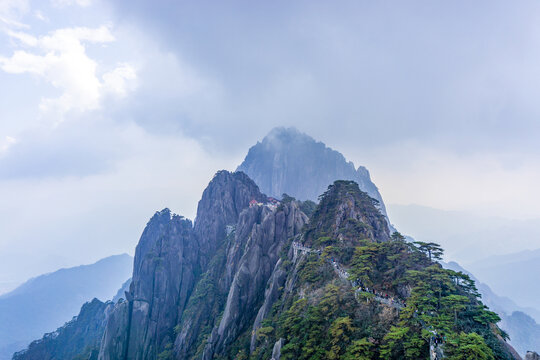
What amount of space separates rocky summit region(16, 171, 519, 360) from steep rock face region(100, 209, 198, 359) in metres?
0.27

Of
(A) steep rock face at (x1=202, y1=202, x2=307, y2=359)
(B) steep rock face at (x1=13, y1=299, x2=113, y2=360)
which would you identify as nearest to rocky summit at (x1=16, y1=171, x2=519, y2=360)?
(A) steep rock face at (x1=202, y1=202, x2=307, y2=359)

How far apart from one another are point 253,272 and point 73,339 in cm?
9046

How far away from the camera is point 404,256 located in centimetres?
3331

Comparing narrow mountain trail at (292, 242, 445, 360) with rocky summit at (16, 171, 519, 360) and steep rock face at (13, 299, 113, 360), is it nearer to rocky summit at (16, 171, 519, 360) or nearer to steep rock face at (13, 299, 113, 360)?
rocky summit at (16, 171, 519, 360)

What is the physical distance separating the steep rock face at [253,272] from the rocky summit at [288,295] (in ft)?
0.64

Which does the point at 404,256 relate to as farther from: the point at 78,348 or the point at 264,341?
the point at 78,348

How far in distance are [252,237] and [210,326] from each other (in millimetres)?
22754

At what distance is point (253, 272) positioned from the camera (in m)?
56.2

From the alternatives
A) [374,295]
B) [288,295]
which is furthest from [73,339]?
[374,295]

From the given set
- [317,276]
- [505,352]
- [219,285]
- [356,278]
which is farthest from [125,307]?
[505,352]

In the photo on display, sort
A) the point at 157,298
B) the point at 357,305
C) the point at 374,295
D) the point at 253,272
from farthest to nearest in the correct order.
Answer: the point at 157,298, the point at 253,272, the point at 357,305, the point at 374,295

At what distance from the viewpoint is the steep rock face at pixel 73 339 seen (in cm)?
9300

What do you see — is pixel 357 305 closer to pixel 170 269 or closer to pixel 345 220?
pixel 345 220

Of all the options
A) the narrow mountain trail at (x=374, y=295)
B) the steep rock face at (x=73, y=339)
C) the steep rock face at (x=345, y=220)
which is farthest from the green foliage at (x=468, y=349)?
the steep rock face at (x=73, y=339)
